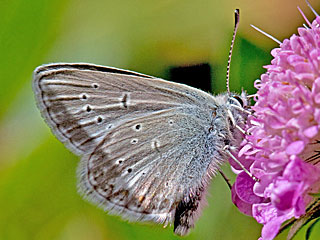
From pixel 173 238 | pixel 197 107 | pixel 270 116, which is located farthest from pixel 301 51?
pixel 173 238

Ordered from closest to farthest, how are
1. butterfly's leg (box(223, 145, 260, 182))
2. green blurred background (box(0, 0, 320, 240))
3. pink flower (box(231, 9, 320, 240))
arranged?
1. pink flower (box(231, 9, 320, 240))
2. butterfly's leg (box(223, 145, 260, 182))
3. green blurred background (box(0, 0, 320, 240))

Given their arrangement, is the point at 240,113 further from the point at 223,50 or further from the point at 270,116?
the point at 223,50

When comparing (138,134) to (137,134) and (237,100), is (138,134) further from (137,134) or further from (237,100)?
(237,100)

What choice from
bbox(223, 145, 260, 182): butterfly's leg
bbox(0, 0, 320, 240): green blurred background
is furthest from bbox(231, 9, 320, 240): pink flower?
bbox(0, 0, 320, 240): green blurred background

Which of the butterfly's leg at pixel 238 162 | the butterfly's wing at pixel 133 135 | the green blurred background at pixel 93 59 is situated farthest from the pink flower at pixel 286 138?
the green blurred background at pixel 93 59

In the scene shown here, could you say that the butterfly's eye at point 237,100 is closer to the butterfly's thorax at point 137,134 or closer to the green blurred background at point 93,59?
the butterfly's thorax at point 137,134

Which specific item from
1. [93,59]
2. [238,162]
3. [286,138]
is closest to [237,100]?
[238,162]

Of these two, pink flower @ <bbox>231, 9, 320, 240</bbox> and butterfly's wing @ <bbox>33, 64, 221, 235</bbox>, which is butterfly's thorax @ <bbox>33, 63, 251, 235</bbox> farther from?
pink flower @ <bbox>231, 9, 320, 240</bbox>

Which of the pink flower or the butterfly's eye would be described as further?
the butterfly's eye
